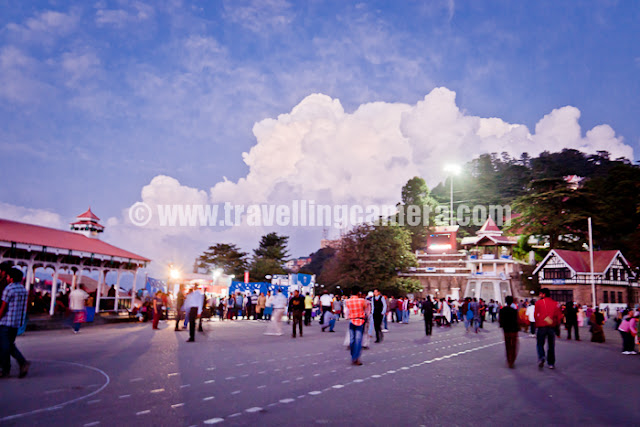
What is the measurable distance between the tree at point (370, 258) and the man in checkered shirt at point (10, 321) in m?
48.3

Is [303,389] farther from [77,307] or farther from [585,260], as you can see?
[585,260]

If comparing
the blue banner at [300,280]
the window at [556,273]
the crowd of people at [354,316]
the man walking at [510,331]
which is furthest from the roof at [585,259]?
the man walking at [510,331]

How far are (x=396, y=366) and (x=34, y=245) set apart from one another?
16.5 metres

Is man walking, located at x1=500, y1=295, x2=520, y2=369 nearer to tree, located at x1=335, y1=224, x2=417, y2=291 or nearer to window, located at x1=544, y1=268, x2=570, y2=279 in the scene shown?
tree, located at x1=335, y1=224, x2=417, y2=291

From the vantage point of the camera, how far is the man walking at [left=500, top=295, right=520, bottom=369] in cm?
1074

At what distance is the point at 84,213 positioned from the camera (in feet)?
105

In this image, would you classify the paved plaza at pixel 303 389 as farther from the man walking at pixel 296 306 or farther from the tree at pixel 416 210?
the tree at pixel 416 210

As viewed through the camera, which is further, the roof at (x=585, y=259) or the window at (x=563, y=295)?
the window at (x=563, y=295)

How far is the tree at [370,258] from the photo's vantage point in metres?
56.1

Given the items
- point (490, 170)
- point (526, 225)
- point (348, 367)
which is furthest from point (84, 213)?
point (490, 170)

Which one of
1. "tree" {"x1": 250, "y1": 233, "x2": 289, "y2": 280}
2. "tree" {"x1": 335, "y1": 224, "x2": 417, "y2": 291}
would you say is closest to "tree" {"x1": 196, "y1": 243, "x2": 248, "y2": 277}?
"tree" {"x1": 250, "y1": 233, "x2": 289, "y2": 280}

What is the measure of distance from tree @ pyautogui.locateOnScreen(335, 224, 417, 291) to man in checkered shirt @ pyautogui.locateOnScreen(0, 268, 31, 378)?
48.3m

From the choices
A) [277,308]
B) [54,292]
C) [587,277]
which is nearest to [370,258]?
[587,277]

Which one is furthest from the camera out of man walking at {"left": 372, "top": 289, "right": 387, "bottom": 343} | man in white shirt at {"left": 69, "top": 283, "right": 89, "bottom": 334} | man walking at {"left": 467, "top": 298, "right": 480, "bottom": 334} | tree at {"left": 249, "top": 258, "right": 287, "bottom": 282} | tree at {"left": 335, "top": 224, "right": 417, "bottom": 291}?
tree at {"left": 249, "top": 258, "right": 287, "bottom": 282}
